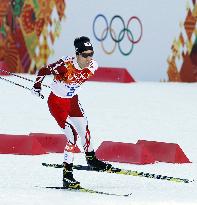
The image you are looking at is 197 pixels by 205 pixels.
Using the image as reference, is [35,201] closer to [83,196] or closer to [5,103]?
[83,196]

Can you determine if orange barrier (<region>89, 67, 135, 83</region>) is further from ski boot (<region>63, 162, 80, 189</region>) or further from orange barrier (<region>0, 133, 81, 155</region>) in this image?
ski boot (<region>63, 162, 80, 189</region>)

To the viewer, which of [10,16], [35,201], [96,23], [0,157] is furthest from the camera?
[10,16]

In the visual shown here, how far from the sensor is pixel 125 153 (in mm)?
9289

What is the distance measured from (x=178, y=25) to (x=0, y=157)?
9.97m

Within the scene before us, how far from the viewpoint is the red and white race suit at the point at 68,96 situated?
7656 millimetres

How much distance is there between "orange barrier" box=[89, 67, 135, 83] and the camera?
19.3m

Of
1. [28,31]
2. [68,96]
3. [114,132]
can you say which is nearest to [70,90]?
[68,96]

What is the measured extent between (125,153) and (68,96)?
5.49 ft

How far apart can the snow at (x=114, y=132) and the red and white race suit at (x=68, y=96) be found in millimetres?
386

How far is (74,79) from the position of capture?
303 inches

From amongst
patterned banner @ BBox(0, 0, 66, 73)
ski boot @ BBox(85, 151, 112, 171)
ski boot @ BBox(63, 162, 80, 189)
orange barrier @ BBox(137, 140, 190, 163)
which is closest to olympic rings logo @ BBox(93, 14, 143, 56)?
patterned banner @ BBox(0, 0, 66, 73)

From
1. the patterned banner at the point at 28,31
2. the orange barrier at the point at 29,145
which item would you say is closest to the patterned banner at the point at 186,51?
the patterned banner at the point at 28,31

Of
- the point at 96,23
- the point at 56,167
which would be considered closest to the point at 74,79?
the point at 56,167

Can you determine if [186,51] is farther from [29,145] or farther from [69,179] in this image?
[69,179]
